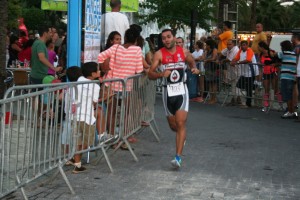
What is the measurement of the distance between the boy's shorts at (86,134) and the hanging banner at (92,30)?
1624mm

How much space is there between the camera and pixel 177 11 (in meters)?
29.5

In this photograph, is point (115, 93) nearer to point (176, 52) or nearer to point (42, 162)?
point (176, 52)

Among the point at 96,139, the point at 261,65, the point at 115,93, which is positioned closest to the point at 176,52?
the point at 115,93

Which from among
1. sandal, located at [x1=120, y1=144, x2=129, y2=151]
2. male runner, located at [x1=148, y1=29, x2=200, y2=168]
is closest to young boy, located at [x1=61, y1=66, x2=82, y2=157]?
male runner, located at [x1=148, y1=29, x2=200, y2=168]

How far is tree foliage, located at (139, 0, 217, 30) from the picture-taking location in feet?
92.9

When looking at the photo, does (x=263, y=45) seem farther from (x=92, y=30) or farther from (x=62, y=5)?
(x=92, y=30)

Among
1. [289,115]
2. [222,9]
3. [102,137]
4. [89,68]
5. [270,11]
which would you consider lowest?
[289,115]

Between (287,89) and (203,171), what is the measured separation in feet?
22.3

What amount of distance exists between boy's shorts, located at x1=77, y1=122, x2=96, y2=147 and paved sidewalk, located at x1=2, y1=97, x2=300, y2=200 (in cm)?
43

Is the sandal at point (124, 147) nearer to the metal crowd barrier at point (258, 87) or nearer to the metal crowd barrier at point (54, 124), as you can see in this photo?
the metal crowd barrier at point (54, 124)

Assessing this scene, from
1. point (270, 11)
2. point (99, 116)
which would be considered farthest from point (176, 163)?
point (270, 11)

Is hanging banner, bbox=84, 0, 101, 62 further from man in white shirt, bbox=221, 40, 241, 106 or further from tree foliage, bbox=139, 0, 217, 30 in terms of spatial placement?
tree foliage, bbox=139, 0, 217, 30

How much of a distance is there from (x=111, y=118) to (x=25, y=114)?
2.55 meters

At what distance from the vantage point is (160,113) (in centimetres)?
1502
